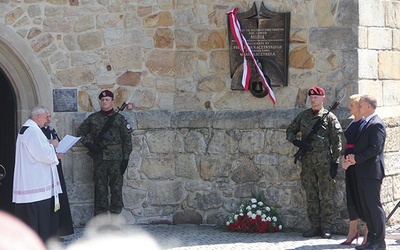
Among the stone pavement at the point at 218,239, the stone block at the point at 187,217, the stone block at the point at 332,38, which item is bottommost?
the stone pavement at the point at 218,239

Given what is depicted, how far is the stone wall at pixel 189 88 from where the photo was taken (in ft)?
36.6

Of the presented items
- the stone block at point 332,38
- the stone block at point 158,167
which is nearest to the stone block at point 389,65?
the stone block at point 332,38

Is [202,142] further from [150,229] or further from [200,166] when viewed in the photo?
[150,229]

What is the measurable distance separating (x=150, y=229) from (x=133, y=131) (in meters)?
1.29

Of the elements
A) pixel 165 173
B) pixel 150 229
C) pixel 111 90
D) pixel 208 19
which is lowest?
pixel 150 229

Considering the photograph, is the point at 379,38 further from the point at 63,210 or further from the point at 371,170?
the point at 63,210

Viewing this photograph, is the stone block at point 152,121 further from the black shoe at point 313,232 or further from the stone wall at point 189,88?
the black shoe at point 313,232

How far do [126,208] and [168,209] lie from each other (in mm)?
553

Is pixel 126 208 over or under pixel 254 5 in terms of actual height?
under

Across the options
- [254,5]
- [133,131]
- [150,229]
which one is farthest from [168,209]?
[254,5]

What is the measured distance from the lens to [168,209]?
11.7 meters

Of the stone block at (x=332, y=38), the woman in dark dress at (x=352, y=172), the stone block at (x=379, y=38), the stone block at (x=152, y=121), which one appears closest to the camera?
the woman in dark dress at (x=352, y=172)

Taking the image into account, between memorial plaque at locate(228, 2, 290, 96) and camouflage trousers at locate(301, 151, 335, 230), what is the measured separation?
3.77 ft

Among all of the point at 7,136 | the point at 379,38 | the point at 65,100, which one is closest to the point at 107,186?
the point at 65,100
